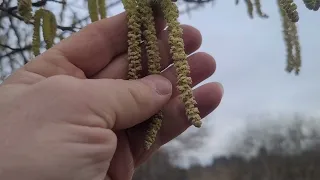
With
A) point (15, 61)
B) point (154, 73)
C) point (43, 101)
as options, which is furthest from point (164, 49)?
point (15, 61)

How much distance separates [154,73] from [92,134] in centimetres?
10

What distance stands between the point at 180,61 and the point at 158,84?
86mm

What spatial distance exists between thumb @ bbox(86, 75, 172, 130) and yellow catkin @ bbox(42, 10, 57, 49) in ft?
0.64

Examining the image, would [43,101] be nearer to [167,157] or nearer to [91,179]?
[91,179]

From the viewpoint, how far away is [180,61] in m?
0.57

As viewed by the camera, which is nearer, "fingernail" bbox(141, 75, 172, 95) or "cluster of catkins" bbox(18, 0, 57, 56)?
"fingernail" bbox(141, 75, 172, 95)

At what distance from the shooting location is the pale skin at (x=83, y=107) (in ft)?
1.92

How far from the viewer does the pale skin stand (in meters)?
0.58

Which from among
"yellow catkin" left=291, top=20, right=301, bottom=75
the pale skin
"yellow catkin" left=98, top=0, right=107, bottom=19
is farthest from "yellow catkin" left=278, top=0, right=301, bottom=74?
"yellow catkin" left=98, top=0, right=107, bottom=19

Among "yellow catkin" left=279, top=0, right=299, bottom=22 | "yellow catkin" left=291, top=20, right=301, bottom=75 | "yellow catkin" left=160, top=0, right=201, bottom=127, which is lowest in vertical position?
"yellow catkin" left=291, top=20, right=301, bottom=75

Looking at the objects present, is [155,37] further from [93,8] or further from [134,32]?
[93,8]

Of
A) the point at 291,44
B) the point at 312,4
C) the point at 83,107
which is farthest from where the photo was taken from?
the point at 291,44

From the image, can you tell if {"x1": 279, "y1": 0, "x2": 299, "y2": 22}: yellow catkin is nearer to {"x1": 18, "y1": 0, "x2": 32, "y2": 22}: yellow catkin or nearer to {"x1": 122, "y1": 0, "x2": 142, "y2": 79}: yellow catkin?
{"x1": 122, "y1": 0, "x2": 142, "y2": 79}: yellow catkin

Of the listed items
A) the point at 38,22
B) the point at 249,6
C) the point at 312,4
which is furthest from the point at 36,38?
the point at 312,4
